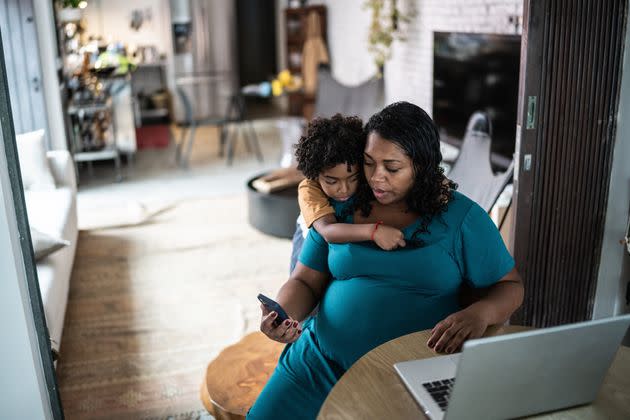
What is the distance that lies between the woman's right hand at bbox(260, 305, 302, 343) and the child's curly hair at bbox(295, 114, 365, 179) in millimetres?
453

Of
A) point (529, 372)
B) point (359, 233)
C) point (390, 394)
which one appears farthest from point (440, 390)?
point (359, 233)

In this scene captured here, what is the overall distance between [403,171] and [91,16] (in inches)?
307

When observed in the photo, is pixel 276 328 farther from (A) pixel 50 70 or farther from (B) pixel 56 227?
(A) pixel 50 70

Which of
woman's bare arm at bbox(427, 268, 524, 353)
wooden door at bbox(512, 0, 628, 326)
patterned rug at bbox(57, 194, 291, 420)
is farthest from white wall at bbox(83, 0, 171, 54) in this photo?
woman's bare arm at bbox(427, 268, 524, 353)

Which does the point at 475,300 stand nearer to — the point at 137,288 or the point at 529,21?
the point at 529,21

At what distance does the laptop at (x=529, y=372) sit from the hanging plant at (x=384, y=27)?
14.3ft

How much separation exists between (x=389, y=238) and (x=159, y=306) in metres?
2.09

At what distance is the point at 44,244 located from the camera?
9.48ft

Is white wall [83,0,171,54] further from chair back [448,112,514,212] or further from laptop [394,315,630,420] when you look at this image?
laptop [394,315,630,420]

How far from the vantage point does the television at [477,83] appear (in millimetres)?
3705

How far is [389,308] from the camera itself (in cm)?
161

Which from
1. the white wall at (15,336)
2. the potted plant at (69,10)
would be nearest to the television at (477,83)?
the white wall at (15,336)

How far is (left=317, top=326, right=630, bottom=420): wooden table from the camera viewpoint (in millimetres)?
1225

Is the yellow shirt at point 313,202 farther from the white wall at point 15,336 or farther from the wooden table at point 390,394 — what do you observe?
the white wall at point 15,336
